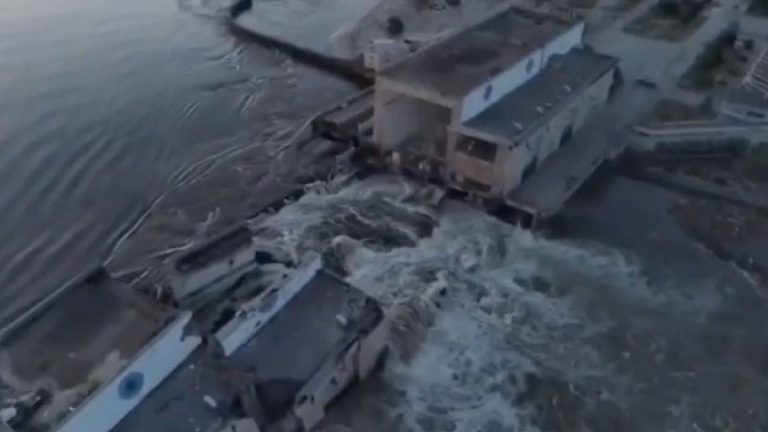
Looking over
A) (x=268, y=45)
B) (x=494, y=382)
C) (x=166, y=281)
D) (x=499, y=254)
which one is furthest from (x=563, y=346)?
(x=268, y=45)

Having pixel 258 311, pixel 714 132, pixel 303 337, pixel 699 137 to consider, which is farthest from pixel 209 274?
pixel 714 132

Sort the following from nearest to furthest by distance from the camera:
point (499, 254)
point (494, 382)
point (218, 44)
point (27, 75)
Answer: point (494, 382) → point (499, 254) → point (27, 75) → point (218, 44)

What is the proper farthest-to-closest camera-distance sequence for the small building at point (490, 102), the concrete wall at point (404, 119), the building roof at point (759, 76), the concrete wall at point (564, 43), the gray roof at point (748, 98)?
the building roof at point (759, 76) < the gray roof at point (748, 98) < the concrete wall at point (564, 43) < the concrete wall at point (404, 119) < the small building at point (490, 102)

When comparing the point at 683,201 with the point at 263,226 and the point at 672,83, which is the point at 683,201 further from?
the point at 263,226

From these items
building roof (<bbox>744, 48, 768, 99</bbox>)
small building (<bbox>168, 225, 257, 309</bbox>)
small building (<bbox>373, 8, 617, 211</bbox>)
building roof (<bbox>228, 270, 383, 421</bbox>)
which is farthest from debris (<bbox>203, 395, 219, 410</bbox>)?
building roof (<bbox>744, 48, 768, 99</bbox>)

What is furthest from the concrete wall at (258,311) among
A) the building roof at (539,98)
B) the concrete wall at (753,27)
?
the concrete wall at (753,27)

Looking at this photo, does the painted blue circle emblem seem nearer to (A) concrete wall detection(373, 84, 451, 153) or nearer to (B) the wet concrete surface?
(B) the wet concrete surface

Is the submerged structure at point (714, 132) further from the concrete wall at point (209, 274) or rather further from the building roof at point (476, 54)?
the concrete wall at point (209, 274)

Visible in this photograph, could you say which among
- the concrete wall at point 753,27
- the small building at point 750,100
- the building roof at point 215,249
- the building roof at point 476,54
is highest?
the building roof at point 476,54
